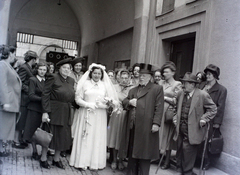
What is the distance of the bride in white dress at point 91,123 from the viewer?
4.93 metres

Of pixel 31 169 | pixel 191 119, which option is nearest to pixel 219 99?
pixel 191 119

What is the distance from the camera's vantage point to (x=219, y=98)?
5.27m

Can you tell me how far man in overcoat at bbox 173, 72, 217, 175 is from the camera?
464 centimetres

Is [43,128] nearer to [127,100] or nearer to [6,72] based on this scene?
[6,72]

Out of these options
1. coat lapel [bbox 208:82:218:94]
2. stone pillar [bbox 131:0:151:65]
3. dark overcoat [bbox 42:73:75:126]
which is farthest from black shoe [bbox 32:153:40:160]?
stone pillar [bbox 131:0:151:65]

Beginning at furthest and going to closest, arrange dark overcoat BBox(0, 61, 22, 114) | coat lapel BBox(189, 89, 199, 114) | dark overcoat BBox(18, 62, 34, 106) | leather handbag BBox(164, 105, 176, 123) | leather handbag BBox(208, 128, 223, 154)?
dark overcoat BBox(18, 62, 34, 106) → leather handbag BBox(164, 105, 176, 123) → leather handbag BBox(208, 128, 223, 154) → coat lapel BBox(189, 89, 199, 114) → dark overcoat BBox(0, 61, 22, 114)

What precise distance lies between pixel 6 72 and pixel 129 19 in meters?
7.55

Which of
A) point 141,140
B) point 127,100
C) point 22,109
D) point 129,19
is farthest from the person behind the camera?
point 129,19

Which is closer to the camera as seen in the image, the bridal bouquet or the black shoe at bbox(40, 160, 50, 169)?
the black shoe at bbox(40, 160, 50, 169)

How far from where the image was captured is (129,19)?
36.3 ft

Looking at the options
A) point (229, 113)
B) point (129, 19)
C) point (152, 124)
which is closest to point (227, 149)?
point (229, 113)

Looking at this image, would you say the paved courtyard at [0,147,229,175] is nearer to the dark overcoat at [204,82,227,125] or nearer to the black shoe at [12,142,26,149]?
the black shoe at [12,142,26,149]

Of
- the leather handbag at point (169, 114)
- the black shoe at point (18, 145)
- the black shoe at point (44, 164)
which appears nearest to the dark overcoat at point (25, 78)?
the black shoe at point (18, 145)

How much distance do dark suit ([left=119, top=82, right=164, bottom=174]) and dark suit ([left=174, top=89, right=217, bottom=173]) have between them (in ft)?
2.10
